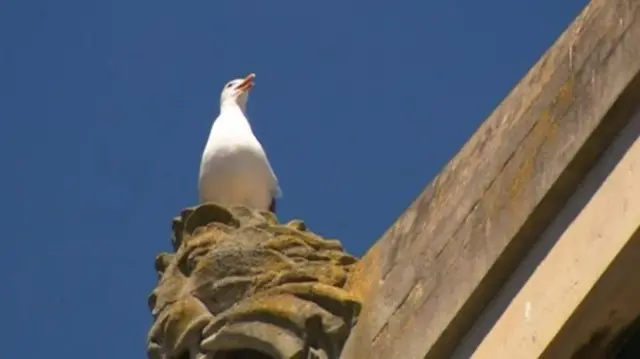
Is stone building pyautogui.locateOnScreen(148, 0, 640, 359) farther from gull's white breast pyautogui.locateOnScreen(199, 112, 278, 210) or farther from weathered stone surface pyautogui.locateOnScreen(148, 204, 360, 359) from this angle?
gull's white breast pyautogui.locateOnScreen(199, 112, 278, 210)

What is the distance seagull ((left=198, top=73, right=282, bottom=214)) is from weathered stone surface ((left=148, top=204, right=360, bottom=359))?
91.9 inches

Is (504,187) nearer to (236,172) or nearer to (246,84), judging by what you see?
(236,172)

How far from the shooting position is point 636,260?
22.0 feet

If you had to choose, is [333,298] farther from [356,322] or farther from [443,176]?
[443,176]

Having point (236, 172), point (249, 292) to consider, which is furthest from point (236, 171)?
point (249, 292)

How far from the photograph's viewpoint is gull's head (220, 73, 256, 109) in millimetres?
15855

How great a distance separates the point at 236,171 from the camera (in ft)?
39.3

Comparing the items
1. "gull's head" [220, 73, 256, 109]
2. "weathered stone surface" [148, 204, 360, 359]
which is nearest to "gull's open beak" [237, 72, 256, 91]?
"gull's head" [220, 73, 256, 109]

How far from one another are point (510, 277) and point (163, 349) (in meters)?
2.04

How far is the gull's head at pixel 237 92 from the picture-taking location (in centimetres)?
1585

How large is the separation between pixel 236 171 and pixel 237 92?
4.43 meters

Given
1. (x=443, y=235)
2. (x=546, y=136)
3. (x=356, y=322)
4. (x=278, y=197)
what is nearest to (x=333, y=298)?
(x=356, y=322)

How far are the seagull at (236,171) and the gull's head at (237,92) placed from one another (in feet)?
8.77

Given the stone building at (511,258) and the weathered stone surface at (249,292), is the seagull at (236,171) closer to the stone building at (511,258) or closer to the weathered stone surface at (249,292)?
the weathered stone surface at (249,292)
